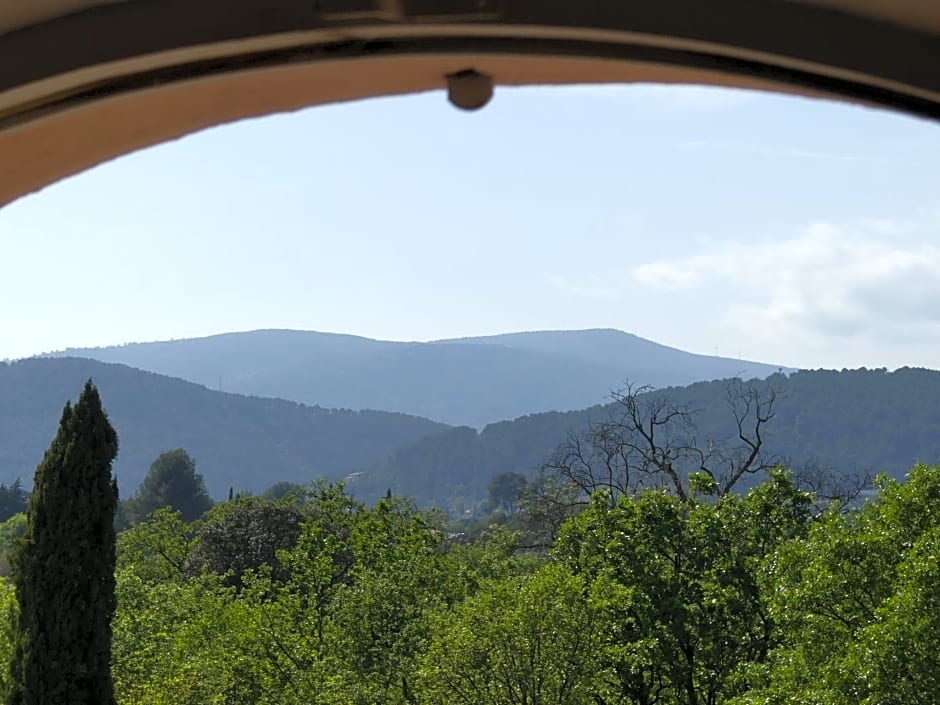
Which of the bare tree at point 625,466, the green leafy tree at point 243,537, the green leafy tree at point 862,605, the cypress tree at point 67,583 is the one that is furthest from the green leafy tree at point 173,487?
the green leafy tree at point 862,605

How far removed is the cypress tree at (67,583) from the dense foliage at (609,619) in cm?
171

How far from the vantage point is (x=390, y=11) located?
1.20 meters

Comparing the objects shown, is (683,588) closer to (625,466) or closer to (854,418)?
(625,466)

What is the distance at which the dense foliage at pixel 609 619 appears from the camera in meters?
13.8

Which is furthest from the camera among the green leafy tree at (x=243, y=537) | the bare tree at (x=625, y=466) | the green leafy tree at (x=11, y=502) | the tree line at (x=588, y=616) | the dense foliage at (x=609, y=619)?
the green leafy tree at (x=11, y=502)

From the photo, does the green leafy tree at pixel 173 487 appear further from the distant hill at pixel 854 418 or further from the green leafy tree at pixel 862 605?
the green leafy tree at pixel 862 605

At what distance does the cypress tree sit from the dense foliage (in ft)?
5.61

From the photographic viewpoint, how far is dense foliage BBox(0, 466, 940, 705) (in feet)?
45.4

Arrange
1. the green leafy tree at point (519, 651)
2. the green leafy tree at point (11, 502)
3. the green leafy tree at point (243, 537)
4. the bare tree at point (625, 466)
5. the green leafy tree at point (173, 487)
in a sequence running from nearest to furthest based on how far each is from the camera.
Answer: the green leafy tree at point (519, 651) < the bare tree at point (625, 466) < the green leafy tree at point (243, 537) < the green leafy tree at point (11, 502) < the green leafy tree at point (173, 487)

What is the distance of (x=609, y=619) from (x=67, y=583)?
834 cm

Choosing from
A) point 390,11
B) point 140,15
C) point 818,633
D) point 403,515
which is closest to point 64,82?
point 140,15

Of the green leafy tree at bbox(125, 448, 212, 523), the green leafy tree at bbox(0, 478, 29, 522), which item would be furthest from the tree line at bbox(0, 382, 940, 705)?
the green leafy tree at bbox(125, 448, 212, 523)

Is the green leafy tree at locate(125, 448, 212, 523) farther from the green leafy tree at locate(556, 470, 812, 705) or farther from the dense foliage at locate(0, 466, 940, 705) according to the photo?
the green leafy tree at locate(556, 470, 812, 705)

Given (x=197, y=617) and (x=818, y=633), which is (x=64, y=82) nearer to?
(x=818, y=633)
